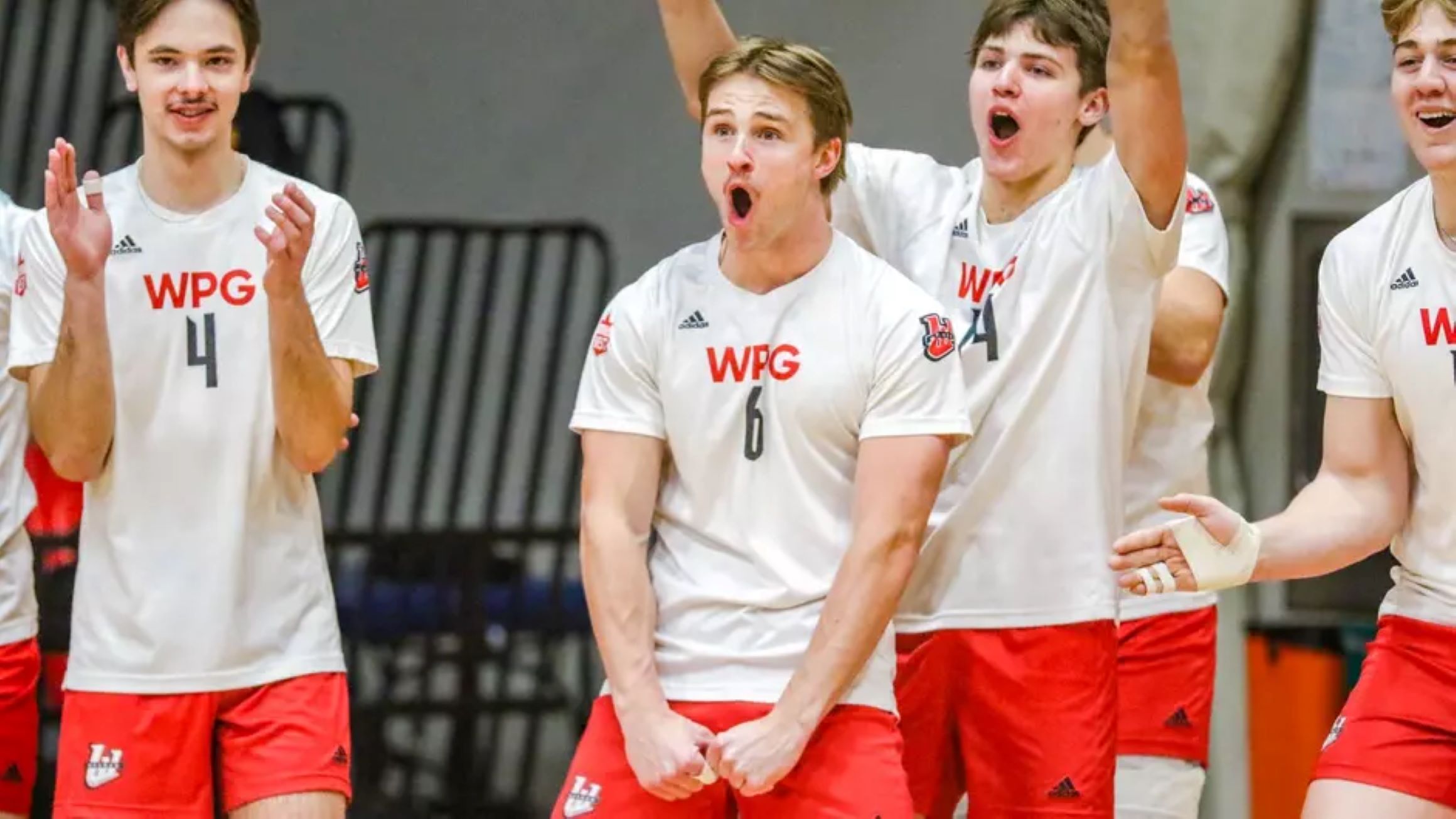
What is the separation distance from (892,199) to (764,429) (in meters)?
0.73

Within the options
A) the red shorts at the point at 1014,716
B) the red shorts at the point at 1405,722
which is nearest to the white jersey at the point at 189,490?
the red shorts at the point at 1014,716

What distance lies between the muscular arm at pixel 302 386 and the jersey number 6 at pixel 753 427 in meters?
0.68

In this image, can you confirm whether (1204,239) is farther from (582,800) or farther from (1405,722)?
(582,800)

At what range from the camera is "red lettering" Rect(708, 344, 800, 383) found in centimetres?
336

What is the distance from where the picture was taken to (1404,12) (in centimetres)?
343

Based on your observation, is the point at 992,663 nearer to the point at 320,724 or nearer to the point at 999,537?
the point at 999,537

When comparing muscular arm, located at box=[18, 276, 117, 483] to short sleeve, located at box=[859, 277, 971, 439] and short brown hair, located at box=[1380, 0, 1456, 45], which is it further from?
short brown hair, located at box=[1380, 0, 1456, 45]

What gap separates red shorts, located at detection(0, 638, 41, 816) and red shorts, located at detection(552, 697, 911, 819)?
103 centimetres

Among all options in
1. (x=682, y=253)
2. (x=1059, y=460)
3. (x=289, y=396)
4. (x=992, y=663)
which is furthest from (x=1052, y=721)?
(x=289, y=396)

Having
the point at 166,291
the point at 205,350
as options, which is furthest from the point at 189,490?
the point at 166,291

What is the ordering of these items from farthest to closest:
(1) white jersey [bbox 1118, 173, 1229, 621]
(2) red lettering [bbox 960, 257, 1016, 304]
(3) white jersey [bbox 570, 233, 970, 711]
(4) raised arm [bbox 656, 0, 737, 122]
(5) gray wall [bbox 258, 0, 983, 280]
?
1. (5) gray wall [bbox 258, 0, 983, 280]
2. (1) white jersey [bbox 1118, 173, 1229, 621]
3. (4) raised arm [bbox 656, 0, 737, 122]
4. (2) red lettering [bbox 960, 257, 1016, 304]
5. (3) white jersey [bbox 570, 233, 970, 711]

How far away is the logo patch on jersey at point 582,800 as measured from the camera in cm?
329

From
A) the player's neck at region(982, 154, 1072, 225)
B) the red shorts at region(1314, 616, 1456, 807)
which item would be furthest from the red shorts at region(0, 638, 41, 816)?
the red shorts at region(1314, 616, 1456, 807)

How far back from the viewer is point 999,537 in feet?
11.8
